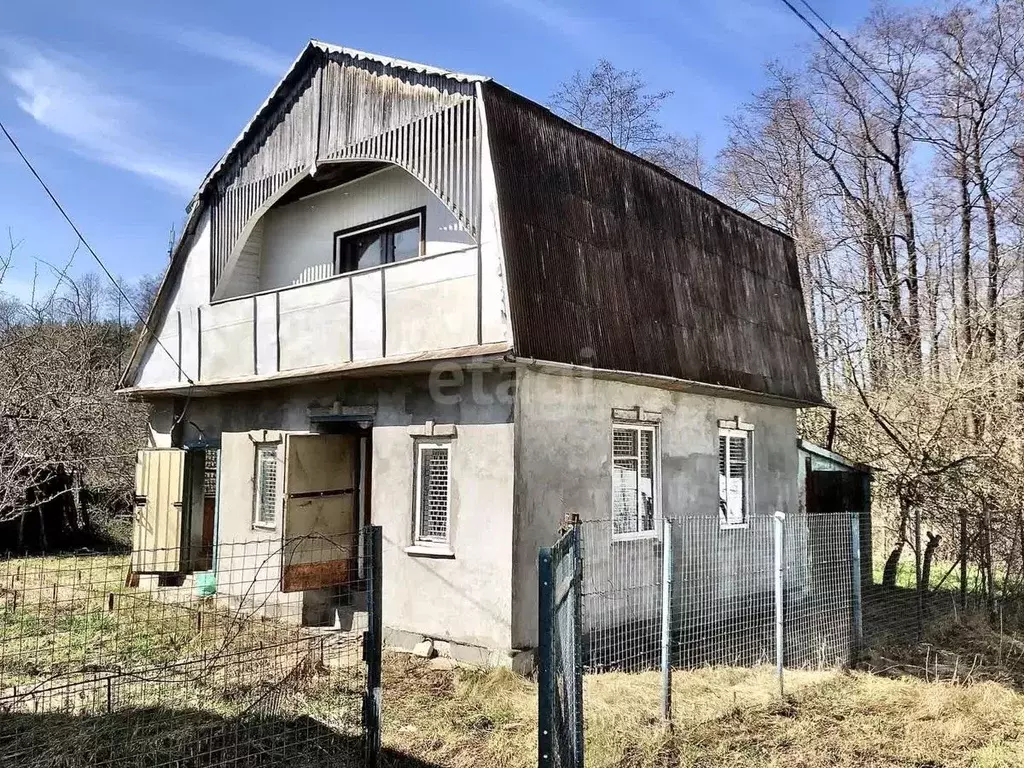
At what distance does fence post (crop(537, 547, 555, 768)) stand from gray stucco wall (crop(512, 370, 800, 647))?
379cm

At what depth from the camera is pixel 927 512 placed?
497 inches

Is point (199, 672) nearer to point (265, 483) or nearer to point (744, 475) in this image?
point (265, 483)

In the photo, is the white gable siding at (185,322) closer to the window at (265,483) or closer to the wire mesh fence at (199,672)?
the window at (265,483)

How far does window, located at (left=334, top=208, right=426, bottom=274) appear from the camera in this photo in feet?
35.7

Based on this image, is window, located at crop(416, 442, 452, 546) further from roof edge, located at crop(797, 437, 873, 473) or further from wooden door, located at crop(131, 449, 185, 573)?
roof edge, located at crop(797, 437, 873, 473)

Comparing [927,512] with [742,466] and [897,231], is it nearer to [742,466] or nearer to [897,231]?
[742,466]

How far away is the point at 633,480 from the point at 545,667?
6.00 meters

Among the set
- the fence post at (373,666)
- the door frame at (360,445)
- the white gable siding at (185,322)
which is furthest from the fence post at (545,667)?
the white gable siding at (185,322)

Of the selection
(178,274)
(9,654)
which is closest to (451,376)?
(9,654)

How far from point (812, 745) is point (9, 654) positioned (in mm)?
7943

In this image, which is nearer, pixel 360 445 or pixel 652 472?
pixel 652 472

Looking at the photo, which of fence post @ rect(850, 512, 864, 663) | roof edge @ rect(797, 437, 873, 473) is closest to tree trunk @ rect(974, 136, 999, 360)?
roof edge @ rect(797, 437, 873, 473)

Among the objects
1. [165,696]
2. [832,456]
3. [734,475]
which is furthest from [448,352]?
[832,456]

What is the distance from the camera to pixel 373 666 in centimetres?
523
